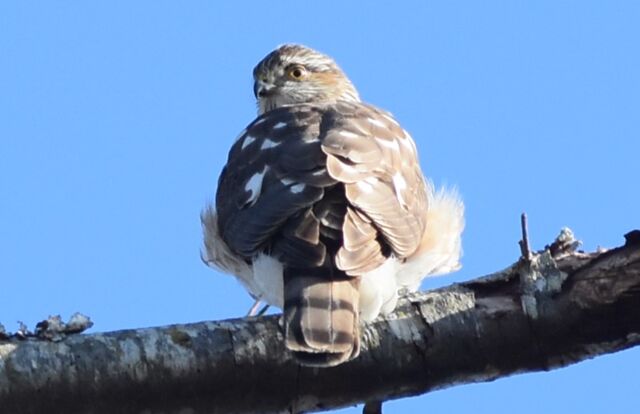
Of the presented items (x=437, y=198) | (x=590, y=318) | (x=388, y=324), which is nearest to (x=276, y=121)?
(x=437, y=198)

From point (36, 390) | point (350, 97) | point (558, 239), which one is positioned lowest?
point (36, 390)

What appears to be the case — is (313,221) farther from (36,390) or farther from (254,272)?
(36,390)

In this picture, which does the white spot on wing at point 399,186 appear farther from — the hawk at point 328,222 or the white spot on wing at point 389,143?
the white spot on wing at point 389,143

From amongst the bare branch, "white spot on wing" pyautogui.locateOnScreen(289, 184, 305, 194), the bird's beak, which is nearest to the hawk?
"white spot on wing" pyautogui.locateOnScreen(289, 184, 305, 194)

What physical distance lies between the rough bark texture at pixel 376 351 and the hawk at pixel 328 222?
0.16m

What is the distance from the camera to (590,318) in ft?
14.6

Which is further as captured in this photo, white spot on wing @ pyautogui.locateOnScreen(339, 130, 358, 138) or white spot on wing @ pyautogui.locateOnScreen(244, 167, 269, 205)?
white spot on wing @ pyautogui.locateOnScreen(339, 130, 358, 138)

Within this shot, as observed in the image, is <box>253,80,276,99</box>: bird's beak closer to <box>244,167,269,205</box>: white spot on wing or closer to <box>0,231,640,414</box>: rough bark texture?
<box>244,167,269,205</box>: white spot on wing

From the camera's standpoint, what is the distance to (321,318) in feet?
15.3

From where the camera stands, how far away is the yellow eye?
877 centimetres

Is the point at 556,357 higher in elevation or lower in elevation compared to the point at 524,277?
lower

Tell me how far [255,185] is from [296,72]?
3.12 meters

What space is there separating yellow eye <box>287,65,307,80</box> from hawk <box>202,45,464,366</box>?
1530mm

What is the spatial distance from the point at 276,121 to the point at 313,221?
1663 millimetres
